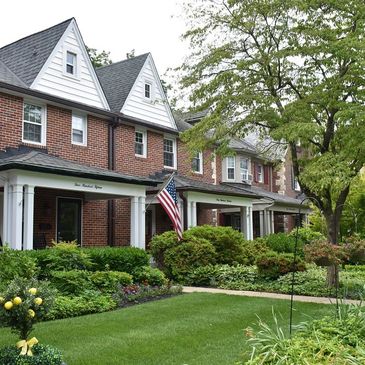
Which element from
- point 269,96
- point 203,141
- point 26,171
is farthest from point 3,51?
point 269,96

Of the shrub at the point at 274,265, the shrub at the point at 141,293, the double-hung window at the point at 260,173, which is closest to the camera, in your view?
the shrub at the point at 141,293

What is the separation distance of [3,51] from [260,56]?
1199cm

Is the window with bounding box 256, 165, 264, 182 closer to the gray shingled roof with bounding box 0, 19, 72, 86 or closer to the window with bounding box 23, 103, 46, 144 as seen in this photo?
the gray shingled roof with bounding box 0, 19, 72, 86

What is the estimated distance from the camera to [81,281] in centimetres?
1067

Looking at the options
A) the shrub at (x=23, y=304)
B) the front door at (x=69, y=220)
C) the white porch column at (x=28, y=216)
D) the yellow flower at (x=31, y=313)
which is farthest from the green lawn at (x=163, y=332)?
the front door at (x=69, y=220)

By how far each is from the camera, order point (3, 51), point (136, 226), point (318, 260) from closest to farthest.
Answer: point (318, 260), point (136, 226), point (3, 51)

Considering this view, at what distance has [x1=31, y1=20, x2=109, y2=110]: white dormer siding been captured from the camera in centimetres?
1709

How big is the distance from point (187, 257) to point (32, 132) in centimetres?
665

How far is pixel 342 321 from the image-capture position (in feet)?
19.5

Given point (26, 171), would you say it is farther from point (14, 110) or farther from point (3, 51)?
point (3, 51)

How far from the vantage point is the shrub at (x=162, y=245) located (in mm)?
15805

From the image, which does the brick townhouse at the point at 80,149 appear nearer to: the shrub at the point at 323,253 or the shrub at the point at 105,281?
the shrub at the point at 105,281

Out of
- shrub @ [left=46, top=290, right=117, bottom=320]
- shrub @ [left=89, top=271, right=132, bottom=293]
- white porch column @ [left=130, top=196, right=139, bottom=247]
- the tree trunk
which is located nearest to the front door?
white porch column @ [left=130, top=196, right=139, bottom=247]

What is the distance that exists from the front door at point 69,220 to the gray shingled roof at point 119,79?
4.30 metres
